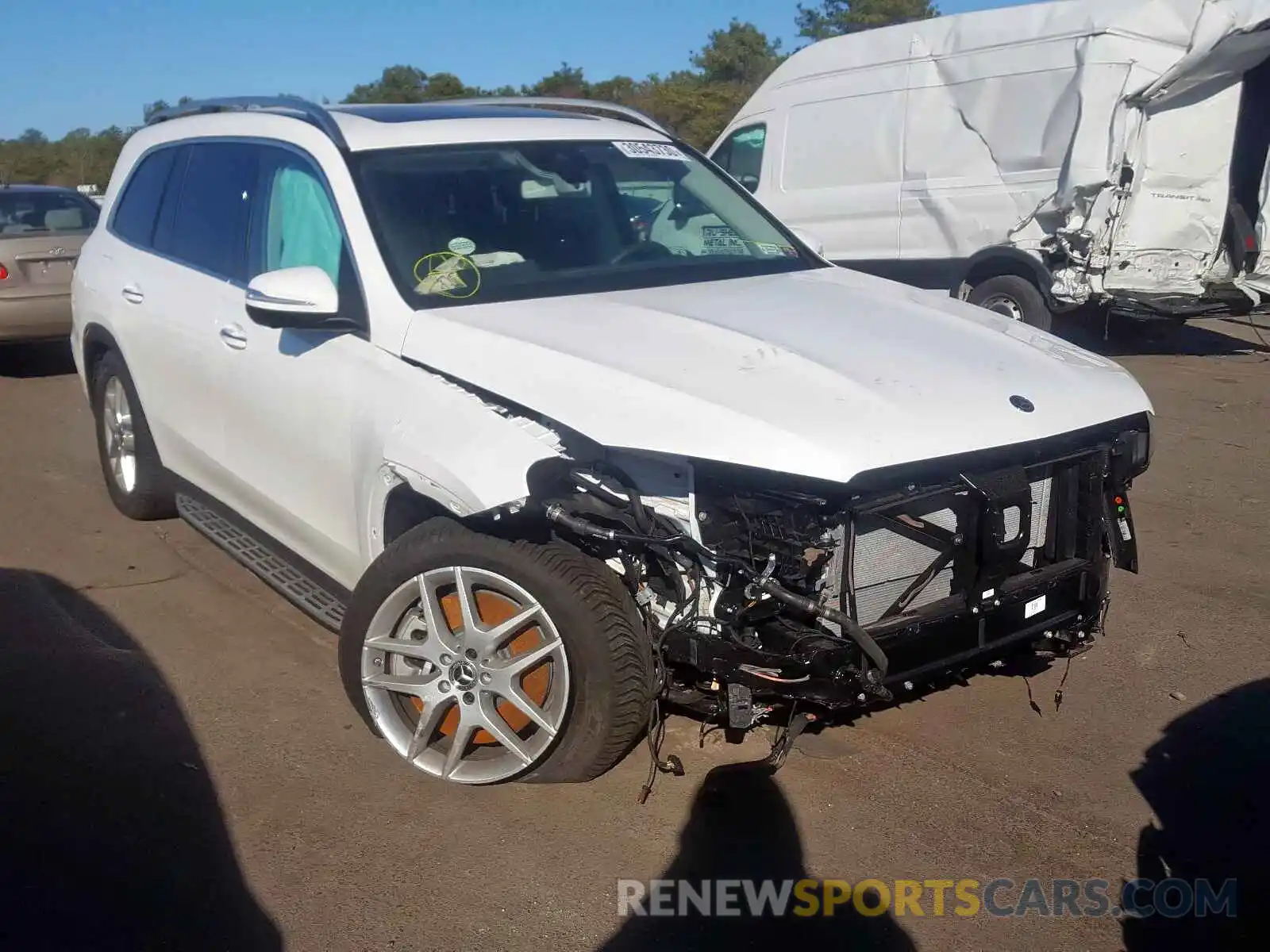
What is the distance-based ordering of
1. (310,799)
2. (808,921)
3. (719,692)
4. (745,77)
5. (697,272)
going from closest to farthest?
(808,921) < (719,692) < (310,799) < (697,272) < (745,77)

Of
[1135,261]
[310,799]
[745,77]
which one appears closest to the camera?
[310,799]

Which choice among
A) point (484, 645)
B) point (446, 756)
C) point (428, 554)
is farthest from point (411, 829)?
point (428, 554)

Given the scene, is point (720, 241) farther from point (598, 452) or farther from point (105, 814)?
point (105, 814)

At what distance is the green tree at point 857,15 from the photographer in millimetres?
42156

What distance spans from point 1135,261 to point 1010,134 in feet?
4.90

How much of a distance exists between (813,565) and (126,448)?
166 inches

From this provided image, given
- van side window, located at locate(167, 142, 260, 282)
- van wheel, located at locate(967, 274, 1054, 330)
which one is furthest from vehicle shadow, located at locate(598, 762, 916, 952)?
van wheel, located at locate(967, 274, 1054, 330)

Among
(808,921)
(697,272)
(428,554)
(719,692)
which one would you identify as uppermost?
(697,272)

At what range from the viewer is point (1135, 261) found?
32.2 feet

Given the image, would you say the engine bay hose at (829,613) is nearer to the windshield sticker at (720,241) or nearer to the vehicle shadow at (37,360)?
the windshield sticker at (720,241)

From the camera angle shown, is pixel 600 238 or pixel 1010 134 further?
pixel 1010 134

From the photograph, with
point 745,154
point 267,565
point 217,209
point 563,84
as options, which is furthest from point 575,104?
point 563,84

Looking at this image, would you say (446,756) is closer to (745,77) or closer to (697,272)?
(697,272)

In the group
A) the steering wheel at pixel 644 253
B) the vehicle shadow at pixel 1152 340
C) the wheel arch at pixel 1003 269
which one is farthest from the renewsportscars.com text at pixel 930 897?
the vehicle shadow at pixel 1152 340
